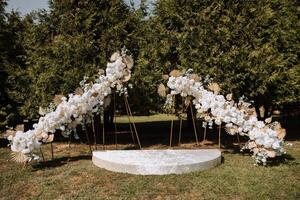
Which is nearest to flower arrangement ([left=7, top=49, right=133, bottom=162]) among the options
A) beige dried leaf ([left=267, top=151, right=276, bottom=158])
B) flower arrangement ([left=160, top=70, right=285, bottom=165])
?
flower arrangement ([left=160, top=70, right=285, bottom=165])

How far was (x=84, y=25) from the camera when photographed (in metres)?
10.3

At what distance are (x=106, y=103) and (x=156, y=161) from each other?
2.02 m

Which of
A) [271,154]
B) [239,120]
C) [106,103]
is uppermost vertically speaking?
[106,103]

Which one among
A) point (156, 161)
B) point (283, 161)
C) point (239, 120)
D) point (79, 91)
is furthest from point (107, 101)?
point (283, 161)

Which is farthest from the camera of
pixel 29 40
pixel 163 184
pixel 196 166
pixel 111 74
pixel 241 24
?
pixel 29 40

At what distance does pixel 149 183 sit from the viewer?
6.80 metres

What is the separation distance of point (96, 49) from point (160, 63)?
1645 mm

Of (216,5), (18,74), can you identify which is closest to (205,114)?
(216,5)

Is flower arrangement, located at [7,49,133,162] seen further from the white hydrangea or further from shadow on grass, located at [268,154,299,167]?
shadow on grass, located at [268,154,299,167]

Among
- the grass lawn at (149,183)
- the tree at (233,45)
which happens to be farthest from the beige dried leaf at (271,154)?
the tree at (233,45)

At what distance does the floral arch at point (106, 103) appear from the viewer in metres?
7.79

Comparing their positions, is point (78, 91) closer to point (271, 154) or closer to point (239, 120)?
point (239, 120)

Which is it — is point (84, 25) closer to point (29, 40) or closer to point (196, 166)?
point (29, 40)

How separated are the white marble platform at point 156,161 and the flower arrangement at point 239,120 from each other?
0.69 m
